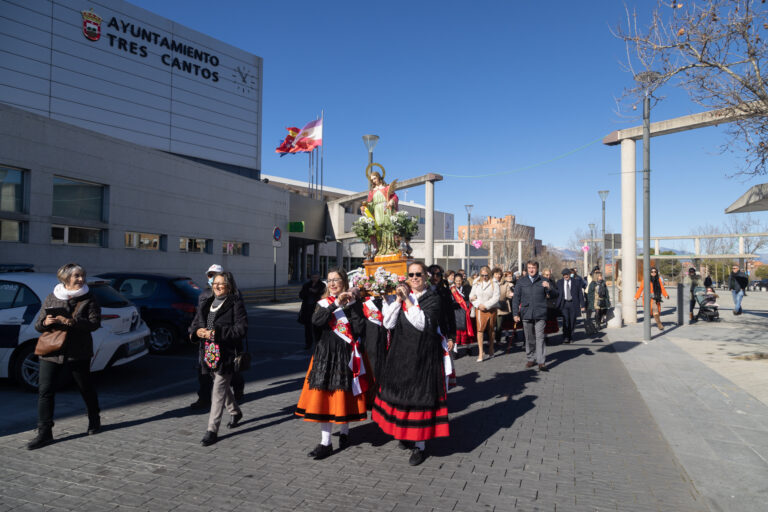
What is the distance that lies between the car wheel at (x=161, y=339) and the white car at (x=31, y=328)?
109 inches

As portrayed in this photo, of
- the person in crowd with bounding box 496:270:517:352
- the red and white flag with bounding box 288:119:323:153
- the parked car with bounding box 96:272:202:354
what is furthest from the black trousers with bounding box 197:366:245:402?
the red and white flag with bounding box 288:119:323:153

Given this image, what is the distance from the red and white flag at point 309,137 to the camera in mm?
34656

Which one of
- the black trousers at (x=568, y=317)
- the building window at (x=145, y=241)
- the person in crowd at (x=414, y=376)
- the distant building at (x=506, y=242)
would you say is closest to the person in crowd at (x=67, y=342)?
the person in crowd at (x=414, y=376)

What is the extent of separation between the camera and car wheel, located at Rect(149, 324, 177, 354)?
10.0m

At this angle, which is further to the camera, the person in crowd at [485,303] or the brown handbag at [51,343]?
the person in crowd at [485,303]

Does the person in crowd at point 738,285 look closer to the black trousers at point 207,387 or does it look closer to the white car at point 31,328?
the black trousers at point 207,387

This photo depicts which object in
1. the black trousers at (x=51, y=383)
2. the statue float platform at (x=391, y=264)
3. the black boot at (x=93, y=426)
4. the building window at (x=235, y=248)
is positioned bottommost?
the black boot at (x=93, y=426)

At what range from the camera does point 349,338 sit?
470 cm

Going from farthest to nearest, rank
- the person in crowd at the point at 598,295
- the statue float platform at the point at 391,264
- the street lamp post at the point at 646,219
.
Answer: the person in crowd at the point at 598,295, the street lamp post at the point at 646,219, the statue float platform at the point at 391,264

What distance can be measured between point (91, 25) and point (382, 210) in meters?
24.2

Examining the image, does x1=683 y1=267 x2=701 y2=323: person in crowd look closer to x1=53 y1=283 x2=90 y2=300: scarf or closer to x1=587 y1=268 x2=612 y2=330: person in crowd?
x1=587 y1=268 x2=612 y2=330: person in crowd

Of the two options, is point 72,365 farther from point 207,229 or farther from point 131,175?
point 207,229

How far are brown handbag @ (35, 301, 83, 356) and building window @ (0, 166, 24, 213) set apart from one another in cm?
1267

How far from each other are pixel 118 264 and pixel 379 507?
1833 centimetres
